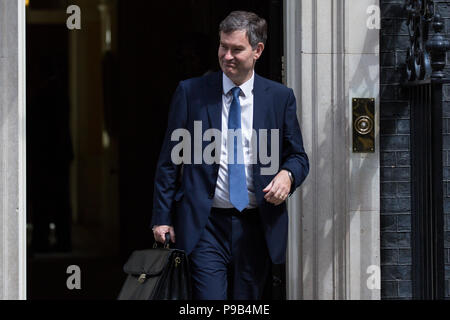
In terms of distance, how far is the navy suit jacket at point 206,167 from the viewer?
4887 mm

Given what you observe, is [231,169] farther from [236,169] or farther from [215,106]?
[215,106]

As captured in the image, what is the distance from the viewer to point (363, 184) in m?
6.14

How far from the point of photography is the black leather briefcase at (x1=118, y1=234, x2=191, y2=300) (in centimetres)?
466

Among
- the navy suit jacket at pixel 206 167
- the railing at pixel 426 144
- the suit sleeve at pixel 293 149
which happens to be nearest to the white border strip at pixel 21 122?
the navy suit jacket at pixel 206 167

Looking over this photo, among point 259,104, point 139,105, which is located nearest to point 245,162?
point 259,104

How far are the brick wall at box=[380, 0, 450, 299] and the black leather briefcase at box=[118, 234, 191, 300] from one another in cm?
191

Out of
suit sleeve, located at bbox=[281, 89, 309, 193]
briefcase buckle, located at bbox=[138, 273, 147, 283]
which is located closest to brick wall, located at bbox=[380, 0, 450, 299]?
suit sleeve, located at bbox=[281, 89, 309, 193]

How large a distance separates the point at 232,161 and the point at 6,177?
71.1 inches

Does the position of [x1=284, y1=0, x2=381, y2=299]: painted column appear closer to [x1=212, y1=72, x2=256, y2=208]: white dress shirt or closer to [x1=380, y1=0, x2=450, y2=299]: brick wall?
[x1=380, y1=0, x2=450, y2=299]: brick wall

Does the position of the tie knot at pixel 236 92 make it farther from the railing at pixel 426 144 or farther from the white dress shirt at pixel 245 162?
the railing at pixel 426 144

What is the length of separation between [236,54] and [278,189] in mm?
719
